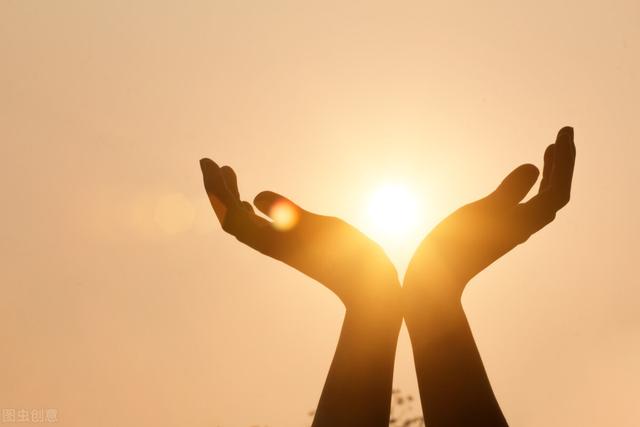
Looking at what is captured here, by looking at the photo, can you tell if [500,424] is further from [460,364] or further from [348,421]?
[348,421]

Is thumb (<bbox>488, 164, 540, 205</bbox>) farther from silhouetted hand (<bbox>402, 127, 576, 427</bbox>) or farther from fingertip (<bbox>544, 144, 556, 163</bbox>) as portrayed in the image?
fingertip (<bbox>544, 144, 556, 163</bbox>)

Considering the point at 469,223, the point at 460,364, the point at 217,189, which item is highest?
the point at 217,189

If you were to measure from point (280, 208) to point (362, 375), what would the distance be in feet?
3.14

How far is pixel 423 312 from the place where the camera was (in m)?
3.19

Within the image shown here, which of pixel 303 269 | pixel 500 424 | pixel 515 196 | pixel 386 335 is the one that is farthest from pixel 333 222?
pixel 500 424

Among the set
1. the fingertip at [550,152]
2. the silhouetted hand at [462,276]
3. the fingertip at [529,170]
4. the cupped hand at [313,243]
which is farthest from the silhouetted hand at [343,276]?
the fingertip at [550,152]

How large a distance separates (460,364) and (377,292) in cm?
54

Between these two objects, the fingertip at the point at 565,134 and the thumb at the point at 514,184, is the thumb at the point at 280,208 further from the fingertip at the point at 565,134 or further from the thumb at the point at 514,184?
the fingertip at the point at 565,134

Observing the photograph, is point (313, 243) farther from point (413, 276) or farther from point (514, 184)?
point (514, 184)

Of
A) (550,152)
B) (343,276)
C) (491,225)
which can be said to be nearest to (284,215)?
(343,276)

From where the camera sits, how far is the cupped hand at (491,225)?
3.38m

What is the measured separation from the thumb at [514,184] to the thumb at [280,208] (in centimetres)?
98

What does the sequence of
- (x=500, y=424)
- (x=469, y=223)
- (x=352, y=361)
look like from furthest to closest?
(x=469, y=223)
(x=352, y=361)
(x=500, y=424)

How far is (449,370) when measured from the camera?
296 cm
